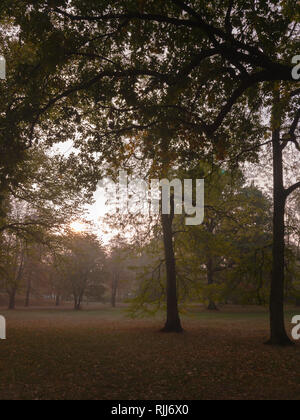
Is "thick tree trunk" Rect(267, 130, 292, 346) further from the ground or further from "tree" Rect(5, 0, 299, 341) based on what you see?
"tree" Rect(5, 0, 299, 341)

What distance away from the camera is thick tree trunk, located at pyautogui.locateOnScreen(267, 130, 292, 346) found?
1303 centimetres

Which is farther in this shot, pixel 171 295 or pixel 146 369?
pixel 171 295

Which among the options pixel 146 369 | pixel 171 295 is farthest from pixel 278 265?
pixel 146 369

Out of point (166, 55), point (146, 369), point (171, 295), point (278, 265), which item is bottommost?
point (146, 369)

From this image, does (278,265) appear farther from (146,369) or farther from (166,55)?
(166,55)

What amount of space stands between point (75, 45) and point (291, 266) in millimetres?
13813

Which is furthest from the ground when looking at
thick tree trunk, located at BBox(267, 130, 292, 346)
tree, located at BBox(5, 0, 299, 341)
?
tree, located at BBox(5, 0, 299, 341)

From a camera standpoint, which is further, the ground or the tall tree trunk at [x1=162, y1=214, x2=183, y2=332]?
the tall tree trunk at [x1=162, y1=214, x2=183, y2=332]

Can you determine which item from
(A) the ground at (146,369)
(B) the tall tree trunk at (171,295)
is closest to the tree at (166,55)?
(A) the ground at (146,369)

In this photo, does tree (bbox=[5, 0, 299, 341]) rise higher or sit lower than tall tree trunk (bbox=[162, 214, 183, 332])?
higher

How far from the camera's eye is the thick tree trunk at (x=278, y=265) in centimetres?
1303

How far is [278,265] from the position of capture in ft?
44.0

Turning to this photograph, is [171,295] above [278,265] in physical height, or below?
below

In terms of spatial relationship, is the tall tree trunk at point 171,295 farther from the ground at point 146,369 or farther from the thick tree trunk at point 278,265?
the thick tree trunk at point 278,265
